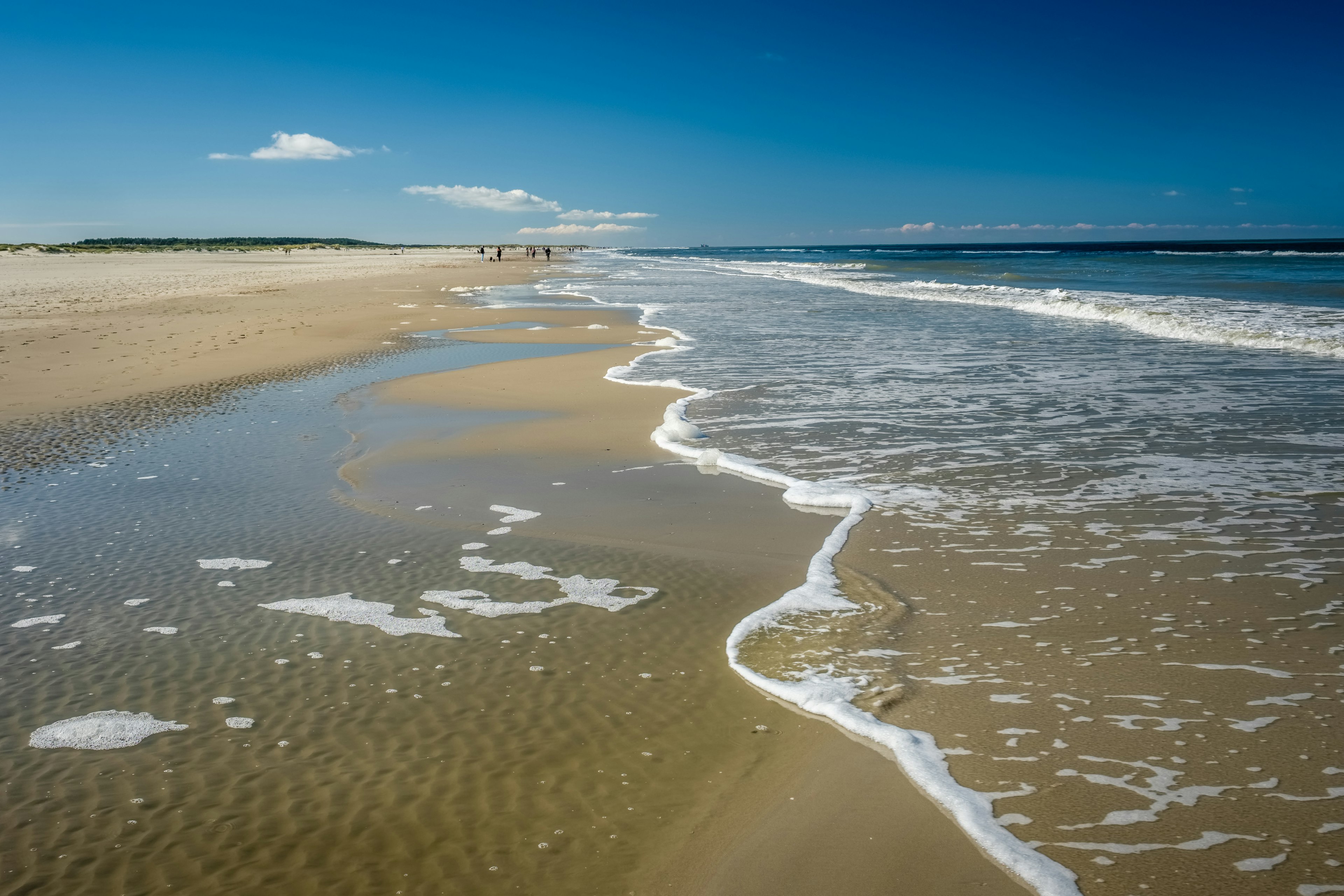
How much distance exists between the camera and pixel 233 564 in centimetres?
565

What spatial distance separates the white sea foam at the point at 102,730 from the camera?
354 cm

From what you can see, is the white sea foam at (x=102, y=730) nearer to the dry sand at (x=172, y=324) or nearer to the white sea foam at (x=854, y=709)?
the white sea foam at (x=854, y=709)

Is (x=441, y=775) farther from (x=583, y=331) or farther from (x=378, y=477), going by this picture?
(x=583, y=331)

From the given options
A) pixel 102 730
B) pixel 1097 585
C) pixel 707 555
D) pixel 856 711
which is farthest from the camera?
pixel 707 555

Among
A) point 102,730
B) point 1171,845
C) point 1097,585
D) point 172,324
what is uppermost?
point 172,324

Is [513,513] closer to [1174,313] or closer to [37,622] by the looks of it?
[37,622]

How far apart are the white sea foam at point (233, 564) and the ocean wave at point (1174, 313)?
1769cm

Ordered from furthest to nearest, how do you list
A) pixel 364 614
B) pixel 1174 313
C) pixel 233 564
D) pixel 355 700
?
pixel 1174 313 → pixel 233 564 → pixel 364 614 → pixel 355 700

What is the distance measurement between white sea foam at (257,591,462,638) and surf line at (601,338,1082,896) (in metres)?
1.72

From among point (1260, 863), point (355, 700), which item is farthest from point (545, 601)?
point (1260, 863)

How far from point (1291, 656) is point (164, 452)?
379 inches

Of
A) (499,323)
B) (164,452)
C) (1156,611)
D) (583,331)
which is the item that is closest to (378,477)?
(164,452)

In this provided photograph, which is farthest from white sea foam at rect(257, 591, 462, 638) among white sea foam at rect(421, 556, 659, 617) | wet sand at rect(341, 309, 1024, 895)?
wet sand at rect(341, 309, 1024, 895)

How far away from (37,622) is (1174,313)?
25632 mm
